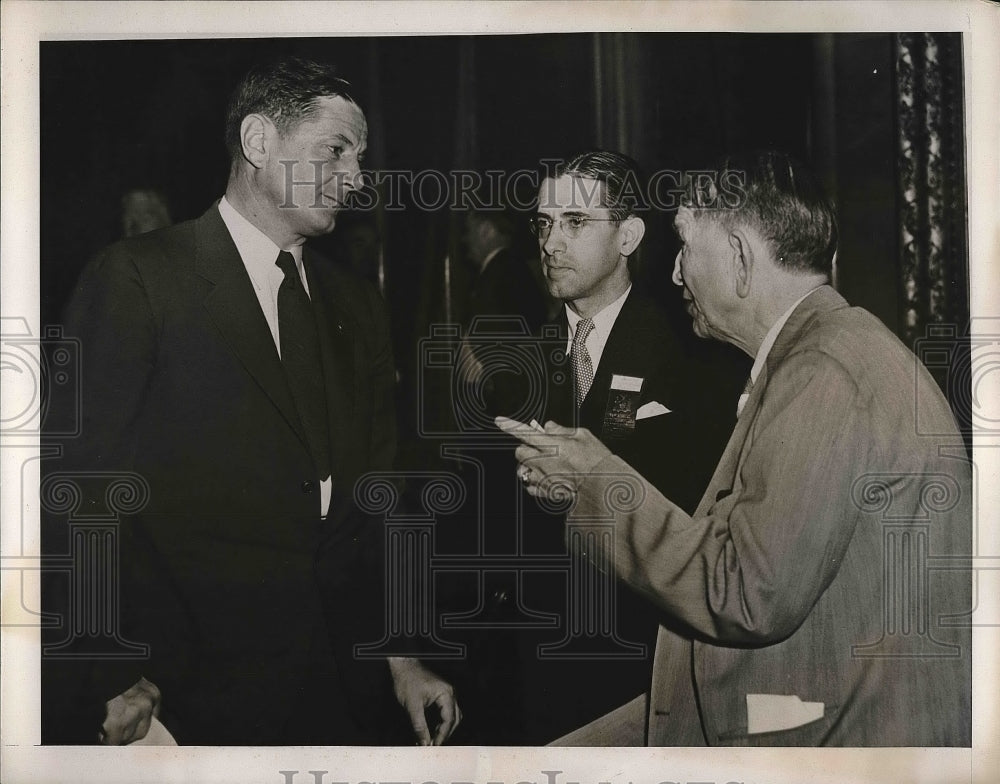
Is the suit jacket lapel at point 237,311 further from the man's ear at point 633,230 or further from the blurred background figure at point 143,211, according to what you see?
the man's ear at point 633,230

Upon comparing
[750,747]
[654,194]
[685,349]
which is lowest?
[750,747]

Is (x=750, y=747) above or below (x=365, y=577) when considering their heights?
below

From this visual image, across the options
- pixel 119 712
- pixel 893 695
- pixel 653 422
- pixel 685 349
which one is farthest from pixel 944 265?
pixel 119 712

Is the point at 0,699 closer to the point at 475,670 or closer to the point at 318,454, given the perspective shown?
the point at 318,454

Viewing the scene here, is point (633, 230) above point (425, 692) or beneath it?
above

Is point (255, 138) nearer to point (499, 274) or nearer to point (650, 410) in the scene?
point (499, 274)

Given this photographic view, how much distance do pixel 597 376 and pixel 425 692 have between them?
3.05 feet

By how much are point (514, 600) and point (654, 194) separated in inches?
43.3

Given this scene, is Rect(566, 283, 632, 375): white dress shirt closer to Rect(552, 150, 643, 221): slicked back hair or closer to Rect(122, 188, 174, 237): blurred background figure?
Rect(552, 150, 643, 221): slicked back hair

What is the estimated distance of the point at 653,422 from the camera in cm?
217

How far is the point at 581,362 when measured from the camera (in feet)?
7.18

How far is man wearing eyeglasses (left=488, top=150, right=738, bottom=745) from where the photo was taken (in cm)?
218

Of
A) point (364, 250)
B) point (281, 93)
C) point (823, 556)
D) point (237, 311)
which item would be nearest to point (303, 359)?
point (237, 311)

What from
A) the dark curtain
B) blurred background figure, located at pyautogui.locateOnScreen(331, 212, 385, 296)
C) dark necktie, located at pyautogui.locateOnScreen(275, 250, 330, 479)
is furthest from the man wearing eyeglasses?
the dark curtain
